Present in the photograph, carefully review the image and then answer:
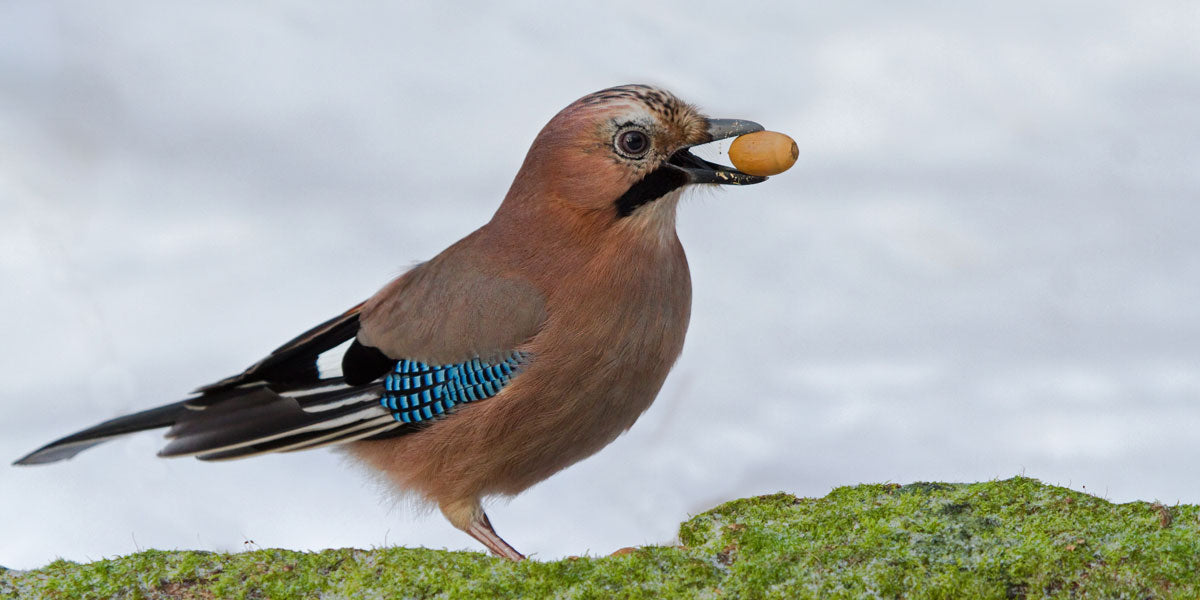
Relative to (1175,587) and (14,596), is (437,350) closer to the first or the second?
(14,596)

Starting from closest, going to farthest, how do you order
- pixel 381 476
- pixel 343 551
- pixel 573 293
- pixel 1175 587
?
pixel 1175 587, pixel 343 551, pixel 573 293, pixel 381 476

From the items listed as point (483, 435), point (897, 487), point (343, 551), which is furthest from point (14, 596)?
point (897, 487)

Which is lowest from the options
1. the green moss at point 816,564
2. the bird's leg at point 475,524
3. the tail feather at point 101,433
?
the green moss at point 816,564

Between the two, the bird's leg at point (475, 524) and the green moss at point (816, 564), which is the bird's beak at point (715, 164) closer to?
the green moss at point (816, 564)

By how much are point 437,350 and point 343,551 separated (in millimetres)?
1070

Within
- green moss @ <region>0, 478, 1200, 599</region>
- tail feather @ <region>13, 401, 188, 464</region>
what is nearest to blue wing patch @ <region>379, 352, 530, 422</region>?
green moss @ <region>0, 478, 1200, 599</region>

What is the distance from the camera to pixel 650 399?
531cm

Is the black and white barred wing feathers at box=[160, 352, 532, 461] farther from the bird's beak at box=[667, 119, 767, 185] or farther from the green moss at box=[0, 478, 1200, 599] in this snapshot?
the bird's beak at box=[667, 119, 767, 185]

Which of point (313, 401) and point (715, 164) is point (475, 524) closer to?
point (313, 401)

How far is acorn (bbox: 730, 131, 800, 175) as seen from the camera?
202 inches

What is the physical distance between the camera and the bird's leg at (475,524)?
5.39 meters

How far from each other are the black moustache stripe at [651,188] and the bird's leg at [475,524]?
1.51m

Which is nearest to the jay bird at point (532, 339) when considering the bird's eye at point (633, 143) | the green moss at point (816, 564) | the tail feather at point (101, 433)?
the bird's eye at point (633, 143)

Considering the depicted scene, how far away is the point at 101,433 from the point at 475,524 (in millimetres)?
1968
